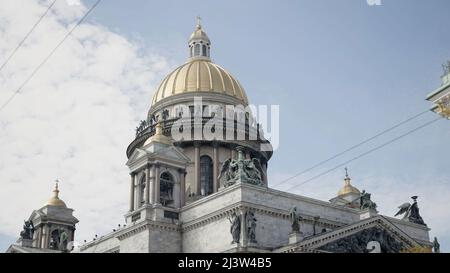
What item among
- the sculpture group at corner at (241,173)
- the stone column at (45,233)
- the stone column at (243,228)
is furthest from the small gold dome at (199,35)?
the stone column at (243,228)

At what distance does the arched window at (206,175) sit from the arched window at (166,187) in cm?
820

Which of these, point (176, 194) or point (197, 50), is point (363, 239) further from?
point (197, 50)

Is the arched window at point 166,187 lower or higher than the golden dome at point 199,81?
lower

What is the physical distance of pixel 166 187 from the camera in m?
51.5

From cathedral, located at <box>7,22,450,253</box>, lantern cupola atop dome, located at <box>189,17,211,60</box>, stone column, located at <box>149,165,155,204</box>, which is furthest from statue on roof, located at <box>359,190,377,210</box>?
lantern cupola atop dome, located at <box>189,17,211,60</box>

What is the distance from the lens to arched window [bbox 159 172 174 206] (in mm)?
50938

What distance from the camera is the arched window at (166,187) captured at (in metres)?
50.9

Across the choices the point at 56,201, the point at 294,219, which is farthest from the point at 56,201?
the point at 294,219

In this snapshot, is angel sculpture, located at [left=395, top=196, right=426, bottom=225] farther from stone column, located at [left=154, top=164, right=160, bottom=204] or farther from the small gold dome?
the small gold dome

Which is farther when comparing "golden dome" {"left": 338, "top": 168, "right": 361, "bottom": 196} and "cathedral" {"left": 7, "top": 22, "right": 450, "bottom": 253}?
"golden dome" {"left": 338, "top": 168, "right": 361, "bottom": 196}

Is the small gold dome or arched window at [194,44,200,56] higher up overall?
the small gold dome

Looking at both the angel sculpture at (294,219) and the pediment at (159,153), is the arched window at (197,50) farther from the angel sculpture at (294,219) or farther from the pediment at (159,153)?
the angel sculpture at (294,219)

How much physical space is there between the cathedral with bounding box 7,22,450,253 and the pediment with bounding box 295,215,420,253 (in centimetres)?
7

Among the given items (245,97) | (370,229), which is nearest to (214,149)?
(245,97)
